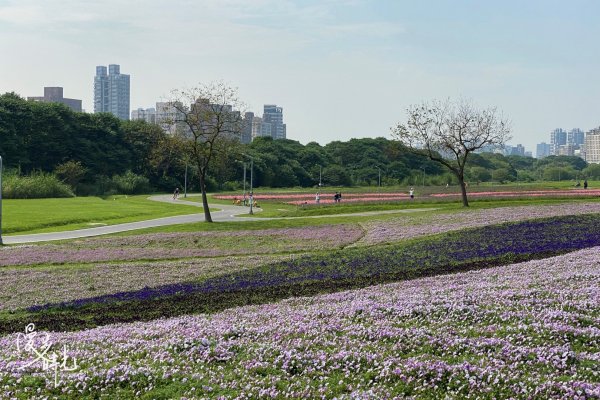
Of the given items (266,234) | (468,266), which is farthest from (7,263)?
(468,266)

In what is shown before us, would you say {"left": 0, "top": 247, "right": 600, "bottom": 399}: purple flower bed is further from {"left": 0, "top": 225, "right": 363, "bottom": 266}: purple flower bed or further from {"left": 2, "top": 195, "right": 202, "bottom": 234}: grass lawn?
{"left": 2, "top": 195, "right": 202, "bottom": 234}: grass lawn

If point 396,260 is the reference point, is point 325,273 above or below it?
below

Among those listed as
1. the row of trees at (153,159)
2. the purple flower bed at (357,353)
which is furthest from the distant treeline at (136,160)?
the purple flower bed at (357,353)

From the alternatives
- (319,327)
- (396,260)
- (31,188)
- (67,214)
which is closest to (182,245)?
→ (396,260)

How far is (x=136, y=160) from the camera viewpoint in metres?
144

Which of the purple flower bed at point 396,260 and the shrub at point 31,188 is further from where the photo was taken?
the shrub at point 31,188

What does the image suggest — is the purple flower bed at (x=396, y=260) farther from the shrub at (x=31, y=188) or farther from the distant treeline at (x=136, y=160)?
the shrub at (x=31, y=188)

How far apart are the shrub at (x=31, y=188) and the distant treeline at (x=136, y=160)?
6016 millimetres

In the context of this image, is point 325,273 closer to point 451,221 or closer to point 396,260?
point 396,260

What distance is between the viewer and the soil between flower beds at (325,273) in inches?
803

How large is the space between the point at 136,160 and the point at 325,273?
122538 millimetres

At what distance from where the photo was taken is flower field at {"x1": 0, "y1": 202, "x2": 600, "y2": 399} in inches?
408

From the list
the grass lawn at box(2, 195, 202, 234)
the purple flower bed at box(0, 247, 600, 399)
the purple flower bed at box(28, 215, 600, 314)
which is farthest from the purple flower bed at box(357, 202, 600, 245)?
the grass lawn at box(2, 195, 202, 234)

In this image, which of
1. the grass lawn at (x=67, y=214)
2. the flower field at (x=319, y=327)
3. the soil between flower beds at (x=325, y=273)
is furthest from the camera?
the grass lawn at (x=67, y=214)
